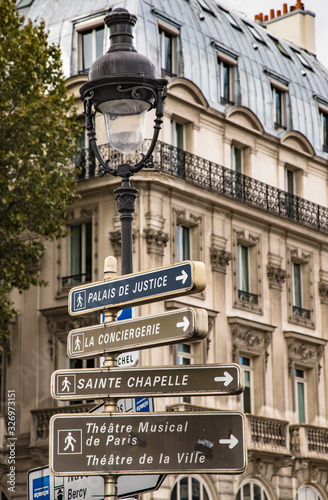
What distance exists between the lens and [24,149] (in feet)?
82.0

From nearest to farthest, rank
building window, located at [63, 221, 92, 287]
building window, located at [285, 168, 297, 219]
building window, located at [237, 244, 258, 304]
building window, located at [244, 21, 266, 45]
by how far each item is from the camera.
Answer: building window, located at [63, 221, 92, 287] < building window, located at [237, 244, 258, 304] < building window, located at [285, 168, 297, 219] < building window, located at [244, 21, 266, 45]

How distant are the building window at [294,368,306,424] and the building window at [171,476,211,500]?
5.11m

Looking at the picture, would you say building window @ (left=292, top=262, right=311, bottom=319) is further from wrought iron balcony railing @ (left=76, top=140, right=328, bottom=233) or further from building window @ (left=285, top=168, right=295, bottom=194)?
building window @ (left=285, top=168, right=295, bottom=194)

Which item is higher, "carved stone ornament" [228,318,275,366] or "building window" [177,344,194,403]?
"carved stone ornament" [228,318,275,366]

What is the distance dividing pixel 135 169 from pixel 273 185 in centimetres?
2565

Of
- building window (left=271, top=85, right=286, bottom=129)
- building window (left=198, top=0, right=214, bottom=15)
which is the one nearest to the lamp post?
building window (left=198, top=0, right=214, bottom=15)

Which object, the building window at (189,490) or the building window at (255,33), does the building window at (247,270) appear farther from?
the building window at (255,33)

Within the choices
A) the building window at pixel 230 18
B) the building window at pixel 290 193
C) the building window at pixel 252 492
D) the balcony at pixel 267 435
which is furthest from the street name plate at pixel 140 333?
the building window at pixel 230 18

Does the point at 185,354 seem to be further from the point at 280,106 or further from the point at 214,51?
the point at 280,106

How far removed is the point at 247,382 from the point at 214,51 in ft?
33.1

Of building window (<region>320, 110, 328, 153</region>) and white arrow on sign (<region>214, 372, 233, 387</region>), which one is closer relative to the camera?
Answer: white arrow on sign (<region>214, 372, 233, 387</region>)

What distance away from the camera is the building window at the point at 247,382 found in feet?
105

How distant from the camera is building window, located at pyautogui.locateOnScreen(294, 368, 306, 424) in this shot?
33.9 m

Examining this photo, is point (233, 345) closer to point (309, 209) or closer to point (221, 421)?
point (309, 209)
